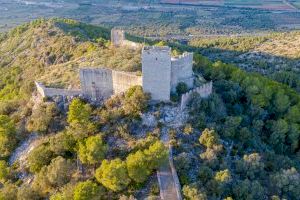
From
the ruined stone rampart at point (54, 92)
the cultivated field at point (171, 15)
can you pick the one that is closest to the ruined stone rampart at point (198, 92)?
the ruined stone rampart at point (54, 92)

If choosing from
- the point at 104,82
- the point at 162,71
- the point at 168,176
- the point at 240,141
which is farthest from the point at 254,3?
the point at 168,176

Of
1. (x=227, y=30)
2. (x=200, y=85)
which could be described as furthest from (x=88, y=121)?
(x=227, y=30)

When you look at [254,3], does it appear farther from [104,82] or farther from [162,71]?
[162,71]

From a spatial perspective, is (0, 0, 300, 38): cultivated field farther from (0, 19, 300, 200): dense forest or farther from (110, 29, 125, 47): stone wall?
(0, 19, 300, 200): dense forest

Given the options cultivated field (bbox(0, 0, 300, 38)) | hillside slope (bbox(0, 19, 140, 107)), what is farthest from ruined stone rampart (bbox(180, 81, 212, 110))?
cultivated field (bbox(0, 0, 300, 38))

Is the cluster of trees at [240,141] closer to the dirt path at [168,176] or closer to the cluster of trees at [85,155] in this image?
the dirt path at [168,176]

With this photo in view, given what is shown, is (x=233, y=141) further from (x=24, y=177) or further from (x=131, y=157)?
(x=24, y=177)
